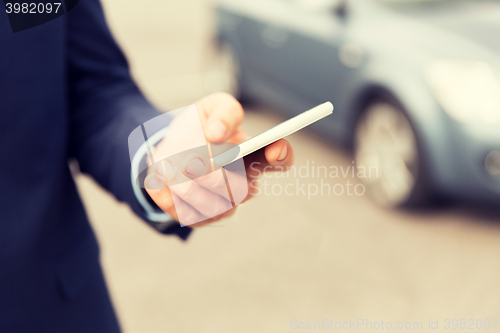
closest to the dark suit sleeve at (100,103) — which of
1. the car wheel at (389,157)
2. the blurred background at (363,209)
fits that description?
the blurred background at (363,209)

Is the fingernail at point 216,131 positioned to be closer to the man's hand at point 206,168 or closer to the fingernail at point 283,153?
the man's hand at point 206,168

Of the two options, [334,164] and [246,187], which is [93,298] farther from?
[334,164]

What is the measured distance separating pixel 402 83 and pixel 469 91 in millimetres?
435

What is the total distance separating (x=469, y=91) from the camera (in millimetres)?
2662

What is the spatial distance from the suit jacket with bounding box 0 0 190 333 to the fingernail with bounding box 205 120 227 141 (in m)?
0.27

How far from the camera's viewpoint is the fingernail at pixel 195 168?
0.77 metres

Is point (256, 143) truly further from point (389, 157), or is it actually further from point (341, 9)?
point (341, 9)

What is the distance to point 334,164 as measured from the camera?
3.82m

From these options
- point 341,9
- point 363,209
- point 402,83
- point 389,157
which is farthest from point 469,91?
point 341,9

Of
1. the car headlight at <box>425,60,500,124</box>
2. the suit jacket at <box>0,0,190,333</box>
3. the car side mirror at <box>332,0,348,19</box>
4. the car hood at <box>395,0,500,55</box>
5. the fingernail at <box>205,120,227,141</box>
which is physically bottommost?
the car headlight at <box>425,60,500,124</box>

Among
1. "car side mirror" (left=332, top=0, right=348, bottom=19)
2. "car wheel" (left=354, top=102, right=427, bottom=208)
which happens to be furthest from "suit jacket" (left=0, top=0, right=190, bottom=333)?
"car side mirror" (left=332, top=0, right=348, bottom=19)

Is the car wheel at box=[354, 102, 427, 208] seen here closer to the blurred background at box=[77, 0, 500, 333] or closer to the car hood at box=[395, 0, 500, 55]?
the blurred background at box=[77, 0, 500, 333]

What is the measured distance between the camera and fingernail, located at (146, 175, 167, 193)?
85 cm

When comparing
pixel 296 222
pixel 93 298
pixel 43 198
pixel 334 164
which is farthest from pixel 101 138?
pixel 334 164
